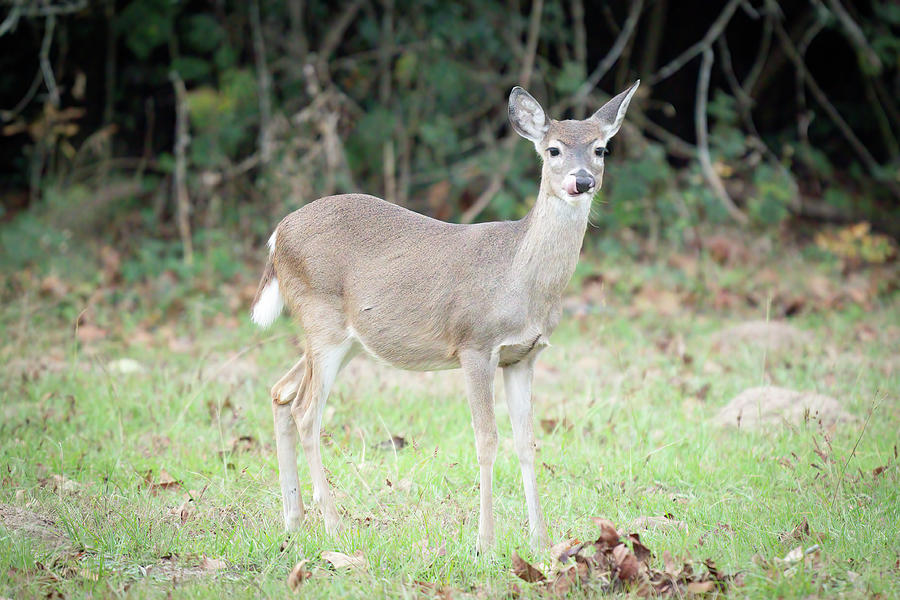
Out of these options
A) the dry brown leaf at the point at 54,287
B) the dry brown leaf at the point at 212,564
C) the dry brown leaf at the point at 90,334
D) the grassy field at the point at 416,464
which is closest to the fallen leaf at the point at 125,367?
the grassy field at the point at 416,464

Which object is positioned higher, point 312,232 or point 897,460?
point 312,232

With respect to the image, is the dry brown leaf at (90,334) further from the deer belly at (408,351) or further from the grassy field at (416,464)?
the deer belly at (408,351)

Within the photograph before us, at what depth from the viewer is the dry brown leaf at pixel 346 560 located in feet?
12.1

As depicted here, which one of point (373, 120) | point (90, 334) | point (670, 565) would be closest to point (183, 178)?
point (373, 120)

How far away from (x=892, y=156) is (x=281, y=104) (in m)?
6.04

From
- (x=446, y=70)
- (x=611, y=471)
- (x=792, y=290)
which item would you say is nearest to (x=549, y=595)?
(x=611, y=471)

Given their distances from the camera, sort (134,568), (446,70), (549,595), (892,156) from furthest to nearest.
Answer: (892,156), (446,70), (134,568), (549,595)

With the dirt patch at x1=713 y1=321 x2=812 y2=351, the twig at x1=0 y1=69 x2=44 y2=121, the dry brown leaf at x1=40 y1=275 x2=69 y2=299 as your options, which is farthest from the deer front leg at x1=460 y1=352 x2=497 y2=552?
the twig at x1=0 y1=69 x2=44 y2=121

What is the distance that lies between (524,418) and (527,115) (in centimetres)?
121

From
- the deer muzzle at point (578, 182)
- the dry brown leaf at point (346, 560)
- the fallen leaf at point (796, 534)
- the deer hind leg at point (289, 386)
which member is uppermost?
the deer muzzle at point (578, 182)

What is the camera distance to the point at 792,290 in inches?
334

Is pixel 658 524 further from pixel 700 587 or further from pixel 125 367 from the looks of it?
pixel 125 367

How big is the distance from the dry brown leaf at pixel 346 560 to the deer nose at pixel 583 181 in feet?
5.08

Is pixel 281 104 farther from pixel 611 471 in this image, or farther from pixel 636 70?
pixel 611 471
